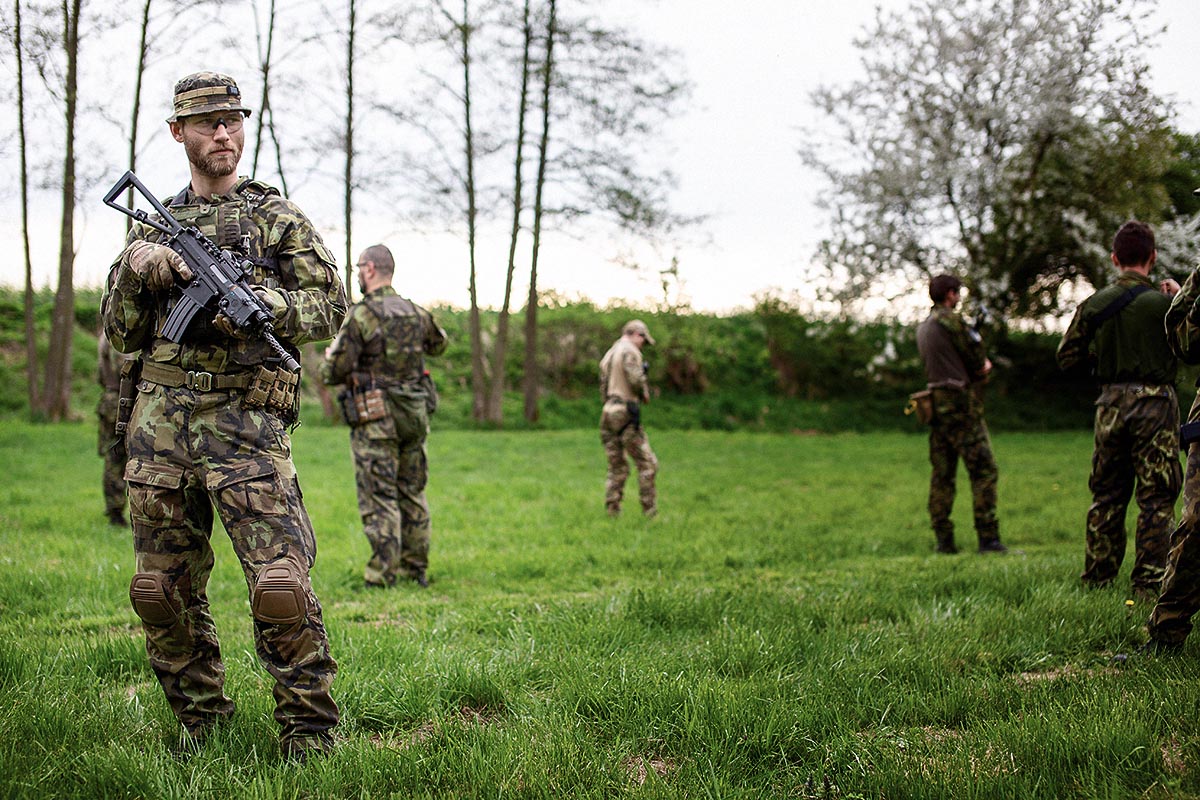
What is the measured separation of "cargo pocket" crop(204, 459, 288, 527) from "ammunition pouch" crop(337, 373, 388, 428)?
330cm

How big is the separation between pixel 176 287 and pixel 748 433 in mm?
18219

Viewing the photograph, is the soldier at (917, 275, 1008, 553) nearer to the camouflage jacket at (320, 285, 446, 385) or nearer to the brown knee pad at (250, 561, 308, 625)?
the camouflage jacket at (320, 285, 446, 385)

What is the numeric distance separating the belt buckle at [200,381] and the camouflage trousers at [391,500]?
3.30 metres

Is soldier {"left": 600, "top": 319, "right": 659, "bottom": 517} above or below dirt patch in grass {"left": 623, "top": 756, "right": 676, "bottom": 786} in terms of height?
above

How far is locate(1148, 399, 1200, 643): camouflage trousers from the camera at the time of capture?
3898 mm

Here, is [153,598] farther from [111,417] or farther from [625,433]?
[625,433]

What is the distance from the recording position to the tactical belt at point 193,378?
3.22 metres

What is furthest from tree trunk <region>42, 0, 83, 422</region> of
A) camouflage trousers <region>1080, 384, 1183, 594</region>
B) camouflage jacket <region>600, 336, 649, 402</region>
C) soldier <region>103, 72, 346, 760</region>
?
camouflage trousers <region>1080, 384, 1183, 594</region>

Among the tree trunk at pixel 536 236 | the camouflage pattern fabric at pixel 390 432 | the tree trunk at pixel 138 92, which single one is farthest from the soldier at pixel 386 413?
the tree trunk at pixel 536 236

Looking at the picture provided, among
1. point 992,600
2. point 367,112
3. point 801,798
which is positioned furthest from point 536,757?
point 367,112

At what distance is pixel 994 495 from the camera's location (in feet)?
26.2

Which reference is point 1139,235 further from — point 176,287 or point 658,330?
point 658,330

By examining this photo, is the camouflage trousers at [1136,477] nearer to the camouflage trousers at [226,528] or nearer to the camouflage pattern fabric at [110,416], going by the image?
the camouflage trousers at [226,528]

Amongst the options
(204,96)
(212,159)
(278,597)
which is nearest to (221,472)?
(278,597)
